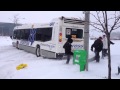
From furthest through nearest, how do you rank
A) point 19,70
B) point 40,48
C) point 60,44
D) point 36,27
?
1. point 36,27
2. point 40,48
3. point 60,44
4. point 19,70

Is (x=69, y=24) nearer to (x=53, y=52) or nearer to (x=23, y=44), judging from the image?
(x=53, y=52)

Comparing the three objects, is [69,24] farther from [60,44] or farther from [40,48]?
[40,48]

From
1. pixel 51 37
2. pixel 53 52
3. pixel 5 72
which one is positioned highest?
pixel 51 37

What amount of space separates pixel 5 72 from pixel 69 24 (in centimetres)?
531

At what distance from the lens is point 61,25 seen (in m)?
14.2

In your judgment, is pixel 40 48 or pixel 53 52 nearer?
pixel 53 52

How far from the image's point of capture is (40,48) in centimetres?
1656
